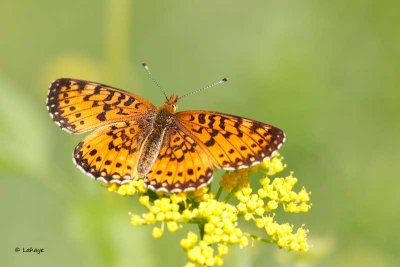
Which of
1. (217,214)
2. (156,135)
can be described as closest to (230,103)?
(156,135)

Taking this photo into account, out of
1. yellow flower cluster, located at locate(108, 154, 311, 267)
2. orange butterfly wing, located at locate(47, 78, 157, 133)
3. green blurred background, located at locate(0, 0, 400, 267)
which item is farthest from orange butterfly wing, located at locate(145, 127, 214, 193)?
green blurred background, located at locate(0, 0, 400, 267)

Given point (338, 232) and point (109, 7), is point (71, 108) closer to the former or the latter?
point (109, 7)

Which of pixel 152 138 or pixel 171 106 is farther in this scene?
pixel 171 106

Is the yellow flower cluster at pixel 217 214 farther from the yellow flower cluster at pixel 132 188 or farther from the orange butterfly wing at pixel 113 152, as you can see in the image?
the orange butterfly wing at pixel 113 152

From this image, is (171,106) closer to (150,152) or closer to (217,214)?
(150,152)

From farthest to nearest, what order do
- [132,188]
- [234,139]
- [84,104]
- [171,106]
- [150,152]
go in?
[171,106]
[84,104]
[150,152]
[234,139]
[132,188]

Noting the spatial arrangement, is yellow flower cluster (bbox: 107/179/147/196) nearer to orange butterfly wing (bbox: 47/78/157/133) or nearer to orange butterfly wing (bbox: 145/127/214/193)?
orange butterfly wing (bbox: 145/127/214/193)

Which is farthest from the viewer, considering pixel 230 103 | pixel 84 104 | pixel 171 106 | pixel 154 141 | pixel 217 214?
pixel 230 103
